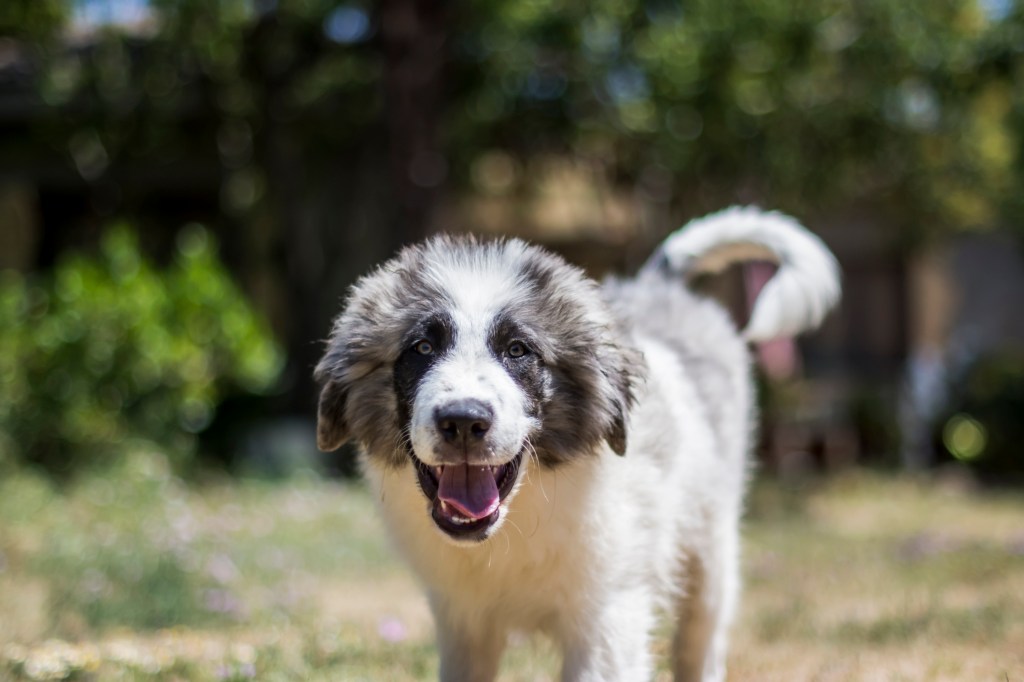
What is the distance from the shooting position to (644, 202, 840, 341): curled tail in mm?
4473

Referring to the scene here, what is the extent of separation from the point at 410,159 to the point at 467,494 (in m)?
7.07

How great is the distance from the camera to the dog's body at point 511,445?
3.19 metres

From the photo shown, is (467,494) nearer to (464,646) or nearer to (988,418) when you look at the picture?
(464,646)

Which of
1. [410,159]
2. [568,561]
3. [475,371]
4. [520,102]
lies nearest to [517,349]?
[475,371]

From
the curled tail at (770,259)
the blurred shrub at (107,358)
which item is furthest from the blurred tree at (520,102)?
the curled tail at (770,259)

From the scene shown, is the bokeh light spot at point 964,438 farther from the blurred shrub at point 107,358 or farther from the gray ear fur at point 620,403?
the gray ear fur at point 620,403

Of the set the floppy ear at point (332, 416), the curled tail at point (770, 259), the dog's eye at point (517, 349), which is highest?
the curled tail at point (770, 259)

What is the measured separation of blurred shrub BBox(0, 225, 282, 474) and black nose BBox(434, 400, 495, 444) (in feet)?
21.9

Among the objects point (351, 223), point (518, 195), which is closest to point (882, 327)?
point (518, 195)

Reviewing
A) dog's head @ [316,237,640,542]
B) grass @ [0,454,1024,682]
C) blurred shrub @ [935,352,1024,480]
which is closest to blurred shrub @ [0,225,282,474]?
grass @ [0,454,1024,682]

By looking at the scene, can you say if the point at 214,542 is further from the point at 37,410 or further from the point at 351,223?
the point at 351,223

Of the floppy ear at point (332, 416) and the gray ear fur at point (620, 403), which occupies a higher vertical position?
the gray ear fur at point (620, 403)

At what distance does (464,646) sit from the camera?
3.62 metres

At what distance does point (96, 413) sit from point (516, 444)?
693cm
